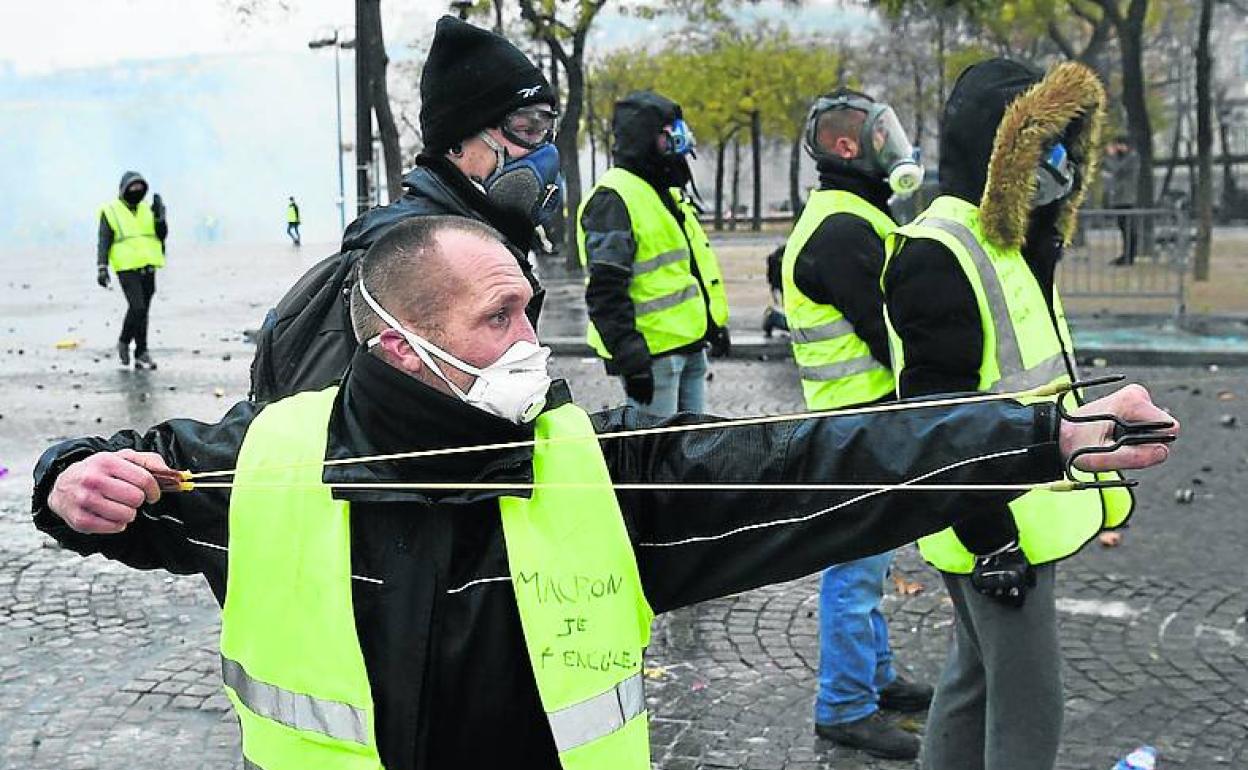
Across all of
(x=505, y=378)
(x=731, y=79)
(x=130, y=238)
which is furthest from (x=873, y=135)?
(x=731, y=79)

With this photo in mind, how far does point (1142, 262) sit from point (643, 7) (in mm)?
15488

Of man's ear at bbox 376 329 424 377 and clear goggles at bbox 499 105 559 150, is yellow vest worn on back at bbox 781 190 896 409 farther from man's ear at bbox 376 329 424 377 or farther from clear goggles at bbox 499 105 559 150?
man's ear at bbox 376 329 424 377

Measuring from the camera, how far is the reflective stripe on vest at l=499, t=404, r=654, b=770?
2268 mm

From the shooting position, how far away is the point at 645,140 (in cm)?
666

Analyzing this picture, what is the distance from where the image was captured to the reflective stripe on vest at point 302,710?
229 centimetres

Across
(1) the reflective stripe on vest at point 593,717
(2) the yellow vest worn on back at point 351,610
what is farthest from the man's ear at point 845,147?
(1) the reflective stripe on vest at point 593,717

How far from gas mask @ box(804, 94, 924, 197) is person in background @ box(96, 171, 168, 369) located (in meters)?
10.4

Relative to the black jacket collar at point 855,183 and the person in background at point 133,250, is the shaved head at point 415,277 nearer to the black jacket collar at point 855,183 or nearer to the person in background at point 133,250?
the black jacket collar at point 855,183

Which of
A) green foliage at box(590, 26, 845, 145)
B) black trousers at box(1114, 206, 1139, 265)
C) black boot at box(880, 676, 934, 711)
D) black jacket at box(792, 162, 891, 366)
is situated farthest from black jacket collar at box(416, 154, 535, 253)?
green foliage at box(590, 26, 845, 145)

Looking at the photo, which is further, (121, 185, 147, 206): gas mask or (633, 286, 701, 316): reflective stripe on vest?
(121, 185, 147, 206): gas mask

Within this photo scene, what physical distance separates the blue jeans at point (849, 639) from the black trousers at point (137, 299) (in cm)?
1089

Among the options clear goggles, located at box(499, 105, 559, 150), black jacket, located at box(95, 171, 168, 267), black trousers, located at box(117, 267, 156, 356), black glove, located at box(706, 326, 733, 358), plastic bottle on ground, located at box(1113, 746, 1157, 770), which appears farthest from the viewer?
black jacket, located at box(95, 171, 168, 267)

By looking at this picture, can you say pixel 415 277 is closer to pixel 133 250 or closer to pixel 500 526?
pixel 500 526

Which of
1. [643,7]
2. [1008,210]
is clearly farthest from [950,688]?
[643,7]
